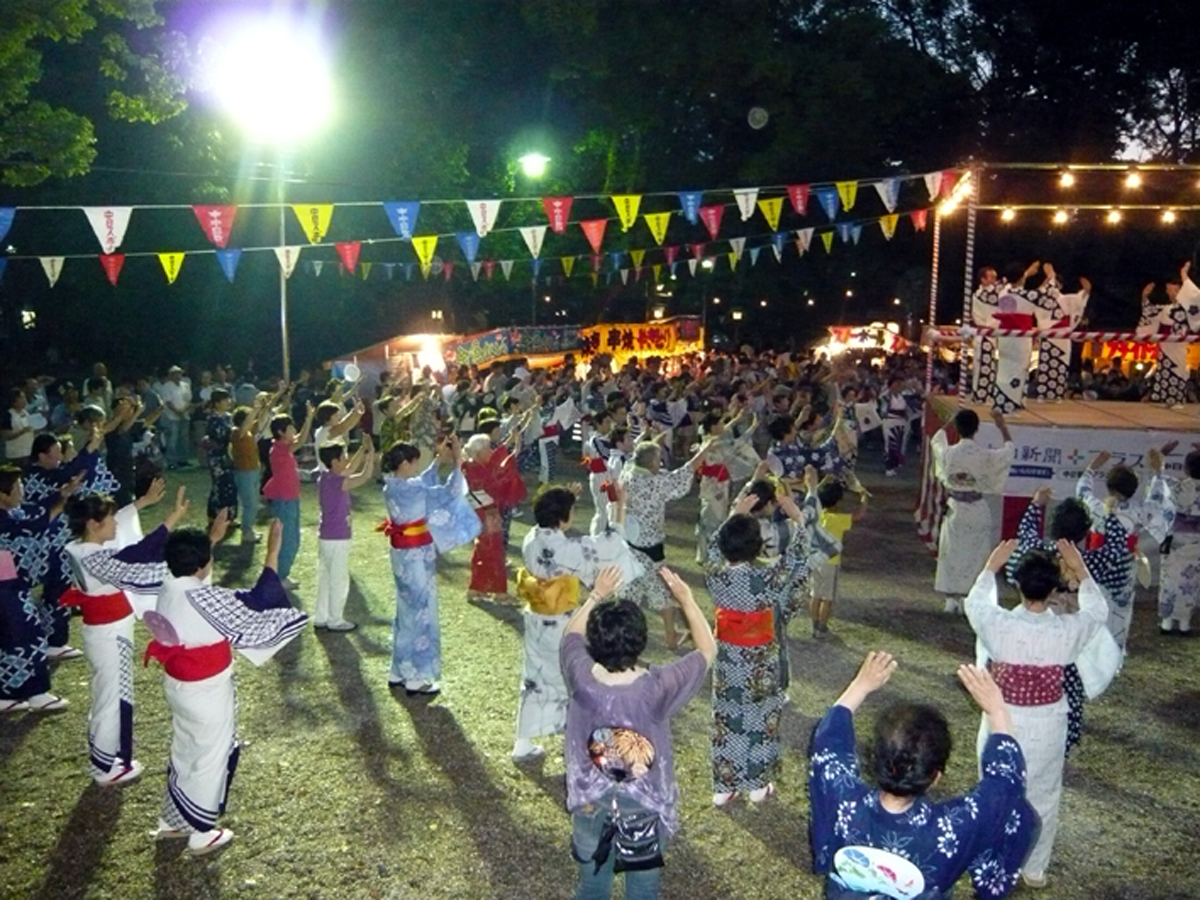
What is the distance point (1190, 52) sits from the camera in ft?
85.6

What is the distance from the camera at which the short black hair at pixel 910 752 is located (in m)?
2.46

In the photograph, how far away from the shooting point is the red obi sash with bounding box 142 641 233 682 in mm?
4562

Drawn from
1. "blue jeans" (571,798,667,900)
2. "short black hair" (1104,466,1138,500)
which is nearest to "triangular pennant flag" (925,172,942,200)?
"short black hair" (1104,466,1138,500)

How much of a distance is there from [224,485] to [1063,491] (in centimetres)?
883

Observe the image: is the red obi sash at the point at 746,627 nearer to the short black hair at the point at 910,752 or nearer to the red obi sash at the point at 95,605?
the short black hair at the point at 910,752

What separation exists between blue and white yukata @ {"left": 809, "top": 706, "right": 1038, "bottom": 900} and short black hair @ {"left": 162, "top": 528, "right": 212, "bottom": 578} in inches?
119

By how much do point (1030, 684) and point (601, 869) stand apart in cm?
201

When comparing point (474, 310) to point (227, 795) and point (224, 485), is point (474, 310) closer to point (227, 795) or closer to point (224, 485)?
point (224, 485)

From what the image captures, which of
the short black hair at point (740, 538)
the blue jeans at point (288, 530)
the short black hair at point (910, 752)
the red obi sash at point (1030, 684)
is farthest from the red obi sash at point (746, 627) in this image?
the blue jeans at point (288, 530)

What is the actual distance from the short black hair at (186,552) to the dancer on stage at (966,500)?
6.45 m

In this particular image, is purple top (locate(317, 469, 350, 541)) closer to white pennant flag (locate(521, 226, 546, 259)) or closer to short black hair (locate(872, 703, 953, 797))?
short black hair (locate(872, 703, 953, 797))

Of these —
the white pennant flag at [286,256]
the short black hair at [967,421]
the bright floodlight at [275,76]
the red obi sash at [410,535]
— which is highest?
the bright floodlight at [275,76]

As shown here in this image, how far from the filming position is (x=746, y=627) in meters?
5.18

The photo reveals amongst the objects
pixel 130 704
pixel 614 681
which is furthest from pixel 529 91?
pixel 614 681
